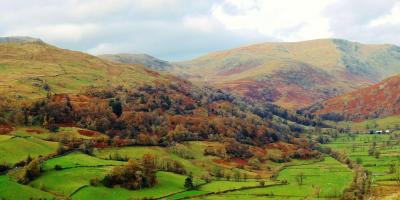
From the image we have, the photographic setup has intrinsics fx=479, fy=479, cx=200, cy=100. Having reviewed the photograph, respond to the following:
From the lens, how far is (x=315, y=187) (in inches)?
5881

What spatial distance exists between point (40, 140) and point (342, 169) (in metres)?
113

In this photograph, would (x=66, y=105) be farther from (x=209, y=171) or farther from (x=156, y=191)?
(x=156, y=191)

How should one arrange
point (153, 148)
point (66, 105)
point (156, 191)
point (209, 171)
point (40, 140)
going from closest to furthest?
point (156, 191) < point (40, 140) < point (209, 171) < point (153, 148) < point (66, 105)

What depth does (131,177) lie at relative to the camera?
133m

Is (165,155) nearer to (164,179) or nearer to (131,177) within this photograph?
→ (164,179)

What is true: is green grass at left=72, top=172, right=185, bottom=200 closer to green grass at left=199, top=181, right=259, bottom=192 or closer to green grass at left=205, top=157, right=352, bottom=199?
green grass at left=199, top=181, right=259, bottom=192

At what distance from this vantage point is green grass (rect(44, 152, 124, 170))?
13824 centimetres

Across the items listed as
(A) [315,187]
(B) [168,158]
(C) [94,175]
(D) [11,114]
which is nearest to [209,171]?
(B) [168,158]

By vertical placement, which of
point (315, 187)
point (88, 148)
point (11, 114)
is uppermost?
point (11, 114)

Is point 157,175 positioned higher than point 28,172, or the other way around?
point 28,172

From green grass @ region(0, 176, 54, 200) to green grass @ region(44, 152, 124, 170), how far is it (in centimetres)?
1669

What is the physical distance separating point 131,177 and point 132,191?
16.9ft

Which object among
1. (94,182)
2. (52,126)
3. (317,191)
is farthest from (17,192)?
(317,191)

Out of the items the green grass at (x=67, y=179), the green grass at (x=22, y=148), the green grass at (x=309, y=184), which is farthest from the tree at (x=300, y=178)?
the green grass at (x=22, y=148)
